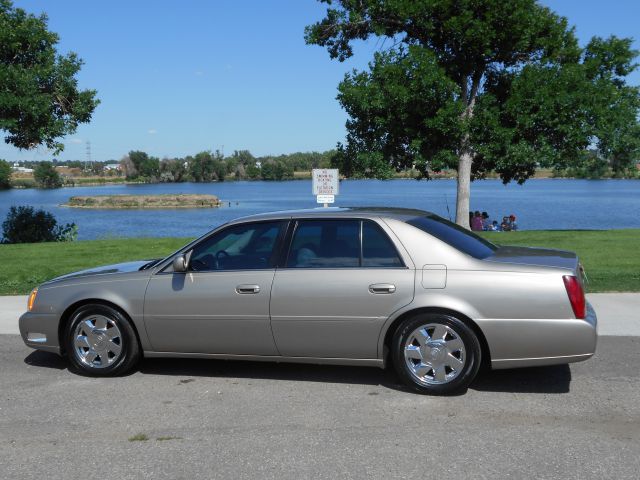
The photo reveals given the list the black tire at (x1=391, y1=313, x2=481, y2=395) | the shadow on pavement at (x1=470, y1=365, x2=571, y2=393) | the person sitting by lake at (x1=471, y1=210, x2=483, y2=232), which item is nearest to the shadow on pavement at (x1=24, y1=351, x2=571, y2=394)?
the shadow on pavement at (x1=470, y1=365, x2=571, y2=393)

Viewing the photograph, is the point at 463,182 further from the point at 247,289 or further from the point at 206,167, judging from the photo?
the point at 206,167

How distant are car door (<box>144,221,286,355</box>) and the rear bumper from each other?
1806 millimetres

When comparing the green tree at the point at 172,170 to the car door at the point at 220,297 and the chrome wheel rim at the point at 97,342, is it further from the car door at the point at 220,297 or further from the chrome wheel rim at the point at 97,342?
the car door at the point at 220,297

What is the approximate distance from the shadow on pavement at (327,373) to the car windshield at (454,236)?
1.08 metres

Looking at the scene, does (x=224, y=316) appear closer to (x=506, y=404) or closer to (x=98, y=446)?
(x=98, y=446)

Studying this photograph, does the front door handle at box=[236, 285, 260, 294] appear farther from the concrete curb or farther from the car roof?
the concrete curb

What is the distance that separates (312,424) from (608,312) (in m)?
5.13

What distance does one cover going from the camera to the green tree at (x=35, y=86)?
18.2 metres

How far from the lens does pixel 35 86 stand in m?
18.7

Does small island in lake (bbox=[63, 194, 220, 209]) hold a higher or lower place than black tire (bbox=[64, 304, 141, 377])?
lower

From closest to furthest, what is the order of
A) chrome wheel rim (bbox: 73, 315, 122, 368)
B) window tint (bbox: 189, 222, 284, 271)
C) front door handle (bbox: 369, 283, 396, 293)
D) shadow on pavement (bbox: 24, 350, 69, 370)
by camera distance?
front door handle (bbox: 369, 283, 396, 293)
window tint (bbox: 189, 222, 284, 271)
chrome wheel rim (bbox: 73, 315, 122, 368)
shadow on pavement (bbox: 24, 350, 69, 370)

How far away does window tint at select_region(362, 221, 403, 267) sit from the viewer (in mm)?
5625

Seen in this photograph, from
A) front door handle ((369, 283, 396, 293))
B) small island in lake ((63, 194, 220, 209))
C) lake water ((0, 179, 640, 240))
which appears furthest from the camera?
small island in lake ((63, 194, 220, 209))

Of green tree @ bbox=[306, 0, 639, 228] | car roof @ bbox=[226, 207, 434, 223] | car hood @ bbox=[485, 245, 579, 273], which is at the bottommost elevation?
car hood @ bbox=[485, 245, 579, 273]
